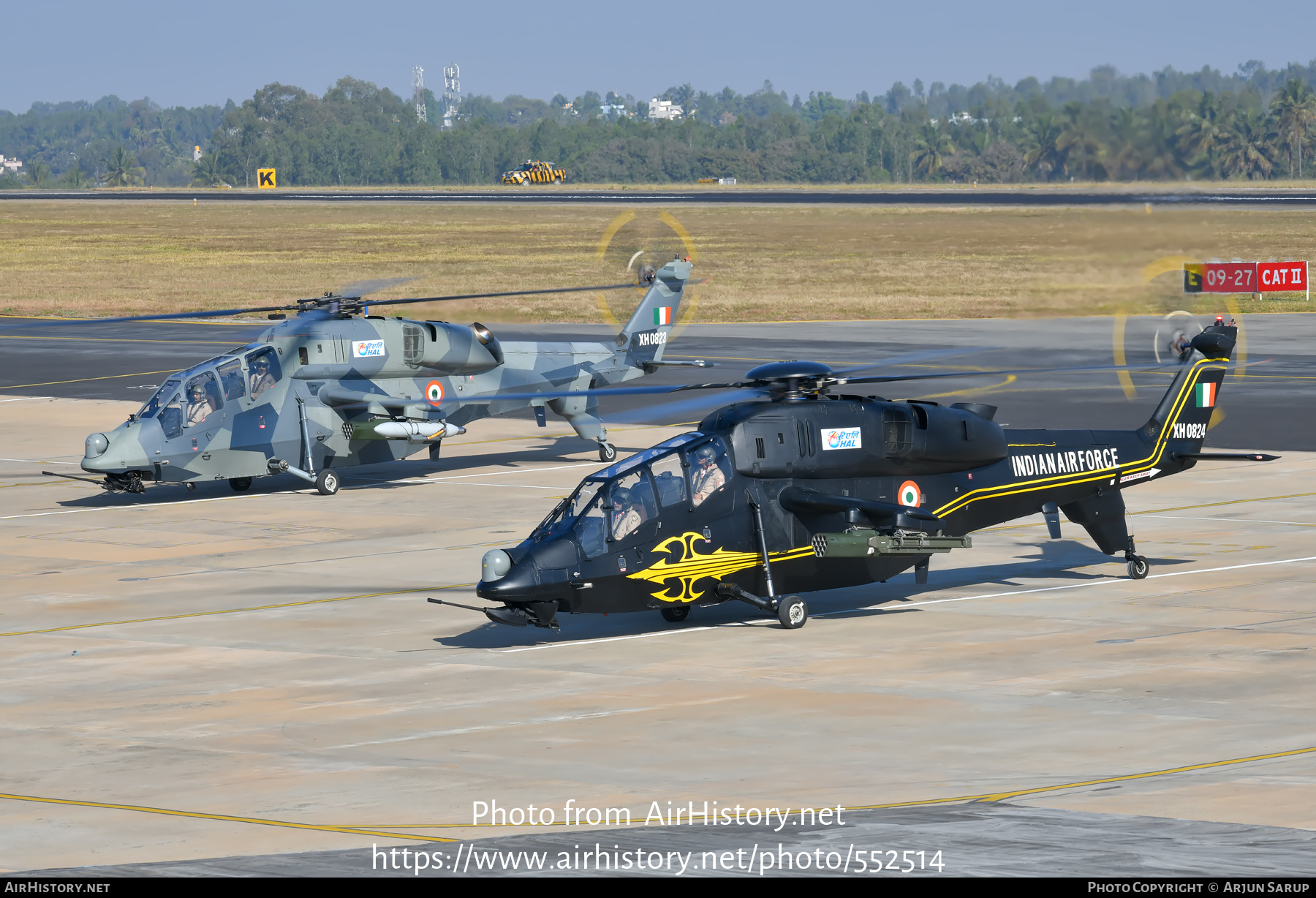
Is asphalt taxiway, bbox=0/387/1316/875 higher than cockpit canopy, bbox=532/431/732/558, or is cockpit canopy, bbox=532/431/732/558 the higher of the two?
cockpit canopy, bbox=532/431/732/558

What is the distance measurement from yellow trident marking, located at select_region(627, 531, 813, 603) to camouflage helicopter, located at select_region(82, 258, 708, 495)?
30.4ft

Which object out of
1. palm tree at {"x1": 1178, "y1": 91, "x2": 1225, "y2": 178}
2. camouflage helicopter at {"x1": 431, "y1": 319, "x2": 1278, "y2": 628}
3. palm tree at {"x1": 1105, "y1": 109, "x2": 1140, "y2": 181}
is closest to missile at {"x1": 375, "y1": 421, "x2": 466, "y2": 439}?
camouflage helicopter at {"x1": 431, "y1": 319, "x2": 1278, "y2": 628}

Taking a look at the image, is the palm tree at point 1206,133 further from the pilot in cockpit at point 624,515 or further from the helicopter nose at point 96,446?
the helicopter nose at point 96,446

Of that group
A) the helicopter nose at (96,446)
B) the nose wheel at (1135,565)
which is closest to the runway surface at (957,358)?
the helicopter nose at (96,446)

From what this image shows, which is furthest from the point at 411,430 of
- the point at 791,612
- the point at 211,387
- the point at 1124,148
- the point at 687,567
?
the point at 1124,148

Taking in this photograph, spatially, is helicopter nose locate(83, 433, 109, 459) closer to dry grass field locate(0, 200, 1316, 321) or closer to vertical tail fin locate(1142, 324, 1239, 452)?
dry grass field locate(0, 200, 1316, 321)

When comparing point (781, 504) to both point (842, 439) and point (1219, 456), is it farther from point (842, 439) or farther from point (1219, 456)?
point (1219, 456)

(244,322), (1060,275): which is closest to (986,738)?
(244,322)

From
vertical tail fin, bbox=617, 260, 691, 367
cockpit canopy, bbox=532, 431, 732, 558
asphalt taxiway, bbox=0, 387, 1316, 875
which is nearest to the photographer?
asphalt taxiway, bbox=0, 387, 1316, 875

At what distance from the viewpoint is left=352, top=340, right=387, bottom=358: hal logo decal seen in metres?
34.9

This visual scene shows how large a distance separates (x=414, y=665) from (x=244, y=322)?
5284 cm

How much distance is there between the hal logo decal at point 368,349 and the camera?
3488 centimetres

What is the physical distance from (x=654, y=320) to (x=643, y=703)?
795 inches

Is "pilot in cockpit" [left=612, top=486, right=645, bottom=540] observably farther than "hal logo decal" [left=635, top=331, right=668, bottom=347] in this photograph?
No
